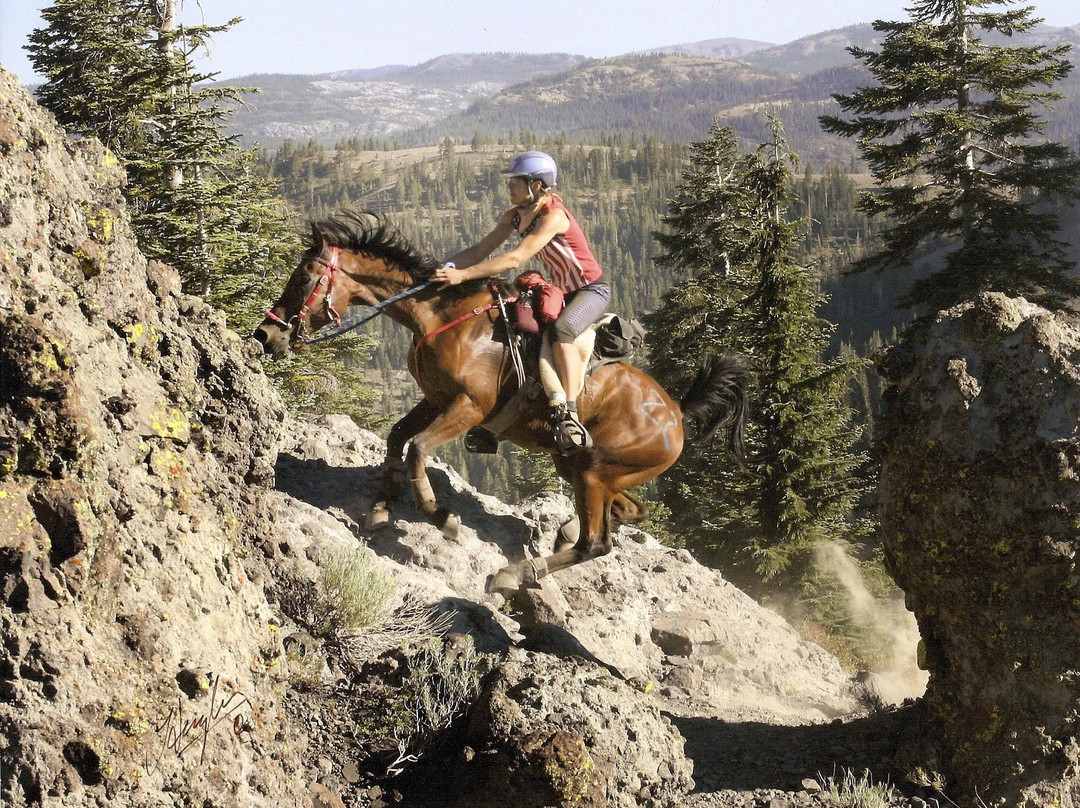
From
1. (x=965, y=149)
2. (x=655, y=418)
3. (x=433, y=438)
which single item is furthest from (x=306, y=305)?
(x=965, y=149)

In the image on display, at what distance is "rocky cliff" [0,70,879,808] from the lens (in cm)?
406

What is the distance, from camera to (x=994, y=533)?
6723 millimetres

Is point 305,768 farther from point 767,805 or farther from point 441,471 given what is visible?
point 441,471

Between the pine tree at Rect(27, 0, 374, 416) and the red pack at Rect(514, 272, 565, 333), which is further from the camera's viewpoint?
the pine tree at Rect(27, 0, 374, 416)

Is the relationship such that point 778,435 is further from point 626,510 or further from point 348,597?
point 348,597

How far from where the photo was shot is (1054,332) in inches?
271

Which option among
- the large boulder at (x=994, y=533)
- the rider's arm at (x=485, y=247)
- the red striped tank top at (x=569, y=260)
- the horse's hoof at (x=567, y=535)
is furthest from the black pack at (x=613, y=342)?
the large boulder at (x=994, y=533)

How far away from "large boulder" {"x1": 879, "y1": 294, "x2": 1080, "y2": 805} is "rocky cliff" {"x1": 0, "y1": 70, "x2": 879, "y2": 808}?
1.24 metres

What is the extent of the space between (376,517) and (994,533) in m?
5.19

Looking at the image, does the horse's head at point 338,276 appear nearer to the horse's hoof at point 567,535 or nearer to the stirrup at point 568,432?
the stirrup at point 568,432

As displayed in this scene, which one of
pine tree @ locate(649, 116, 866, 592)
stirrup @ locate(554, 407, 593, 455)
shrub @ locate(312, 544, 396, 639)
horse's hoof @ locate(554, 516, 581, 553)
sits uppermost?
stirrup @ locate(554, 407, 593, 455)

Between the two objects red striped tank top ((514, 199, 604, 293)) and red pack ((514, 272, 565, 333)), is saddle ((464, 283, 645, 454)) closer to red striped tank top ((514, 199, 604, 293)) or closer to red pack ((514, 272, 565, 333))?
red pack ((514, 272, 565, 333))
